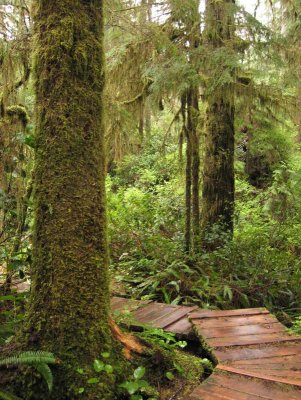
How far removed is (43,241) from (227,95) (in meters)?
5.37

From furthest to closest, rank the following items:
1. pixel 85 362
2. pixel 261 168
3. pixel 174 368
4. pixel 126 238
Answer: pixel 261 168, pixel 126 238, pixel 174 368, pixel 85 362

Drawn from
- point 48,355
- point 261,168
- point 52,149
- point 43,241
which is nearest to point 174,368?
point 48,355

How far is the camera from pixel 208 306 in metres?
5.62

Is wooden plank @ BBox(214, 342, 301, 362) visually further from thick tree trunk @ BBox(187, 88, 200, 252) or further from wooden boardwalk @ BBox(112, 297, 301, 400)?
thick tree trunk @ BBox(187, 88, 200, 252)

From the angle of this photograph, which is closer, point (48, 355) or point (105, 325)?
point (48, 355)

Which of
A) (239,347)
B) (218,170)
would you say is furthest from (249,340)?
(218,170)

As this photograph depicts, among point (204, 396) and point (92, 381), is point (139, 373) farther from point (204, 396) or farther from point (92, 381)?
point (204, 396)

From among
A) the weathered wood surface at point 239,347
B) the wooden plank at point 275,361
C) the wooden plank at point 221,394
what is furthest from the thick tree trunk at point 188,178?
the wooden plank at point 221,394

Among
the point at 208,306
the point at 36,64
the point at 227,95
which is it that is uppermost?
the point at 227,95

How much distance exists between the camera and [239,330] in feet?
13.2

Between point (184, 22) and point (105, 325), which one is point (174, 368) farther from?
point (184, 22)

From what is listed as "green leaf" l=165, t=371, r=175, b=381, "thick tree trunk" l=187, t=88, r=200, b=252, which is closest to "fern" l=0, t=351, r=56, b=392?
"green leaf" l=165, t=371, r=175, b=381

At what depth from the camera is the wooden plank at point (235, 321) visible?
419cm

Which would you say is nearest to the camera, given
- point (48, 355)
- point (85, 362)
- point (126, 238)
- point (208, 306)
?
point (48, 355)
